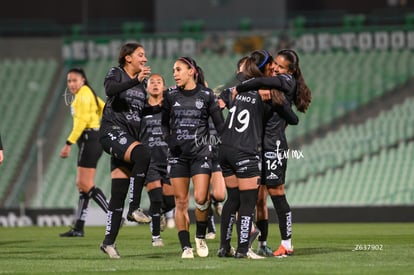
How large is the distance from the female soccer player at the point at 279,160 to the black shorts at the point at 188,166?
0.84m

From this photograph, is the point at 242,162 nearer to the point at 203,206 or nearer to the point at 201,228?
the point at 203,206

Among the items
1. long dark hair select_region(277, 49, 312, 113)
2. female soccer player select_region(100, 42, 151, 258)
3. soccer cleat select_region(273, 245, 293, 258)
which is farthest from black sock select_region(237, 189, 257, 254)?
long dark hair select_region(277, 49, 312, 113)

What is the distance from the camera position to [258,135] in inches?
450

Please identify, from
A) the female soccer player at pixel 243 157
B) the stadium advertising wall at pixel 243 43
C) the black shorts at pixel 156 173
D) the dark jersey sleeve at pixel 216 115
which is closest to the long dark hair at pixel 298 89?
the female soccer player at pixel 243 157

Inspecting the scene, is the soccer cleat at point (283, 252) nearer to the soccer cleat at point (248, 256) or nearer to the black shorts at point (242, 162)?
the soccer cleat at point (248, 256)

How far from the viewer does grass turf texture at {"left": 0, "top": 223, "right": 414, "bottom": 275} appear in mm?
9969

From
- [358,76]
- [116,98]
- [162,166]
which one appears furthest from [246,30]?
[116,98]

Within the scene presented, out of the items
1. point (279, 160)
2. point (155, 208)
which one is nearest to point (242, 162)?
point (279, 160)

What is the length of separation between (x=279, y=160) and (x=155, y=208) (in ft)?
11.3

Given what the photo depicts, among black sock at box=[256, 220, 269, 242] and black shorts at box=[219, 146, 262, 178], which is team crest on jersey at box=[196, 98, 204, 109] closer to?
black shorts at box=[219, 146, 262, 178]

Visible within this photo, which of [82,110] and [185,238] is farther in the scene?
[82,110]

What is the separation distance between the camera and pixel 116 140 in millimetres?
11789

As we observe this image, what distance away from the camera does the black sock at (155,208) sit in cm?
1455

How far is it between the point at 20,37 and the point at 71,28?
5.73 feet
